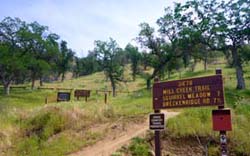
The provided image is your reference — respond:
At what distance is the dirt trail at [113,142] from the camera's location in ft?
38.7

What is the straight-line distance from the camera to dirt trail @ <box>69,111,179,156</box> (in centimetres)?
1180

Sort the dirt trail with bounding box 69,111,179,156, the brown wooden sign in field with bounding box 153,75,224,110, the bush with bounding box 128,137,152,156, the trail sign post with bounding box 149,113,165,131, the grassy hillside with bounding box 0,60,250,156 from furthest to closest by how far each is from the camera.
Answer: the grassy hillside with bounding box 0,60,250,156
the dirt trail with bounding box 69,111,179,156
the bush with bounding box 128,137,152,156
the trail sign post with bounding box 149,113,165,131
the brown wooden sign in field with bounding box 153,75,224,110

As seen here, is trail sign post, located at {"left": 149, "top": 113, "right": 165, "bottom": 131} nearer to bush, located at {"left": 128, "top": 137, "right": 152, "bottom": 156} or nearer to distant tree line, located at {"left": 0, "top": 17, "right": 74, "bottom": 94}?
bush, located at {"left": 128, "top": 137, "right": 152, "bottom": 156}

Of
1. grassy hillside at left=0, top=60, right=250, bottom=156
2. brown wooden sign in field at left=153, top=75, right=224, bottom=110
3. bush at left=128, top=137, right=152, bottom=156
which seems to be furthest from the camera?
grassy hillside at left=0, top=60, right=250, bottom=156

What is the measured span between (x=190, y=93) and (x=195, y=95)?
155 mm

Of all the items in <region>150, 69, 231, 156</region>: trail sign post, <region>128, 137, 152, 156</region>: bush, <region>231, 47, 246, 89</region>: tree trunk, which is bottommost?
<region>128, 137, 152, 156</region>: bush

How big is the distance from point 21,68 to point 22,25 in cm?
739

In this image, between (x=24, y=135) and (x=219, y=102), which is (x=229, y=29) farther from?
(x=219, y=102)

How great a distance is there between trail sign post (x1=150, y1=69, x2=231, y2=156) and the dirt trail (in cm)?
246

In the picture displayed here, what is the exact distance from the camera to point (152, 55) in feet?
138

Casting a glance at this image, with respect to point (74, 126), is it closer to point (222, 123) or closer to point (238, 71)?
point (222, 123)

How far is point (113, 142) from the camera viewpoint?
12609mm

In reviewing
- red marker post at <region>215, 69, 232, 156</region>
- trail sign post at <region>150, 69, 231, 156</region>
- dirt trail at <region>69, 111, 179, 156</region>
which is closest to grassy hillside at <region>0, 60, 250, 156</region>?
dirt trail at <region>69, 111, 179, 156</region>

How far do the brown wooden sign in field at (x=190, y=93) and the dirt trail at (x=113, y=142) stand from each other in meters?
2.91
